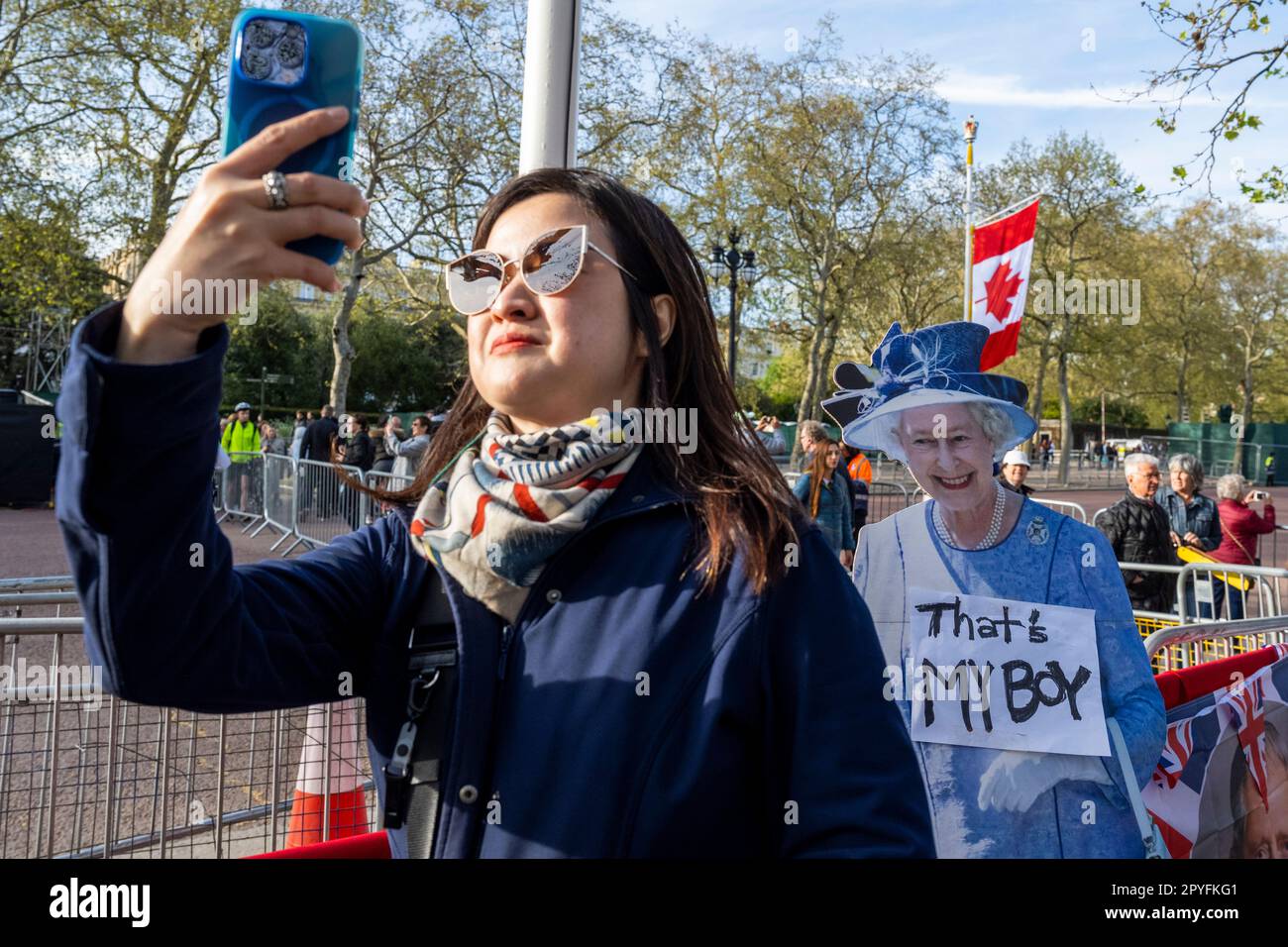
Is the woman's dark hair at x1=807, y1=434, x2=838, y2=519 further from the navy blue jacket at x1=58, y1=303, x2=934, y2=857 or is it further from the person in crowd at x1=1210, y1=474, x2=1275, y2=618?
the navy blue jacket at x1=58, y1=303, x2=934, y2=857

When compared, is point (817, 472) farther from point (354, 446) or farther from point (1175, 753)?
point (354, 446)

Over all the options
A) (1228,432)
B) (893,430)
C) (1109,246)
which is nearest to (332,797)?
(893,430)

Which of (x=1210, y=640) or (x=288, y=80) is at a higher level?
(x=288, y=80)

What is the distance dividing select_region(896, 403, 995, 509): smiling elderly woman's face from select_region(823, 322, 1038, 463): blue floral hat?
60 millimetres

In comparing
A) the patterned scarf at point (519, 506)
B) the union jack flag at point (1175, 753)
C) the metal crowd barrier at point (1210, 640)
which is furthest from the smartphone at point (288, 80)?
the metal crowd barrier at point (1210, 640)

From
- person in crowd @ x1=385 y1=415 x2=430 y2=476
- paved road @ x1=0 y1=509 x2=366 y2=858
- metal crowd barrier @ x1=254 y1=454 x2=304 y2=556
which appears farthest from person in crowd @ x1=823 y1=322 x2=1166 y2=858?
metal crowd barrier @ x1=254 y1=454 x2=304 y2=556

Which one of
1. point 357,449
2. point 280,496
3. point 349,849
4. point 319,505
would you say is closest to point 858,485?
point 319,505

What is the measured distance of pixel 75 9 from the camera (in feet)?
59.3

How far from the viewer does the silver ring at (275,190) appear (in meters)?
1.00

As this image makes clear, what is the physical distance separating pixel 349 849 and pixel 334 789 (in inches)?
48.5

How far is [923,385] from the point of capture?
3.00 metres

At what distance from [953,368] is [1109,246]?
3517 cm

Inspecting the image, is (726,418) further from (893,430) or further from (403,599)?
(893,430)

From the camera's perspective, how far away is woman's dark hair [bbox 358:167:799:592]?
4.86ft
